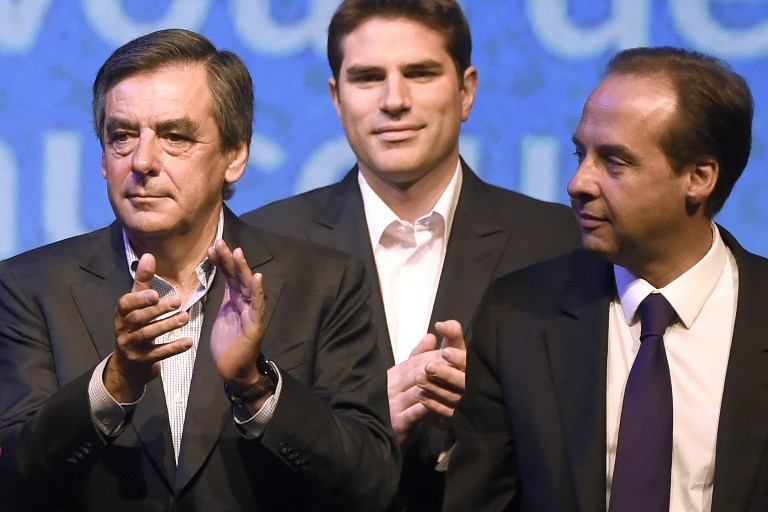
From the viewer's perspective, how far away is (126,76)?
9.73ft

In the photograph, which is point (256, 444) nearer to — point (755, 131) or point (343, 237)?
point (343, 237)

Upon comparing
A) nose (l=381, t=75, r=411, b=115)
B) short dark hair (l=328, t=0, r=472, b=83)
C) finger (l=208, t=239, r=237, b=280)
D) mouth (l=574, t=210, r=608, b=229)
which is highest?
short dark hair (l=328, t=0, r=472, b=83)

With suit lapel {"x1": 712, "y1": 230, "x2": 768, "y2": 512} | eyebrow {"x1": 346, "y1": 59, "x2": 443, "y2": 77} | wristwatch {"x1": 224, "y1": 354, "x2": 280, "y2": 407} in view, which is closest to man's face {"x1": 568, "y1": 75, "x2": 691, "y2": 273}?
suit lapel {"x1": 712, "y1": 230, "x2": 768, "y2": 512}

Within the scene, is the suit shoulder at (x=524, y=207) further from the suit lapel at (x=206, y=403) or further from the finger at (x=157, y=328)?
the finger at (x=157, y=328)

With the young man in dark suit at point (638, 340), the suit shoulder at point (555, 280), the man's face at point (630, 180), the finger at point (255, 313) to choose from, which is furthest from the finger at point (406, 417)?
the finger at point (255, 313)

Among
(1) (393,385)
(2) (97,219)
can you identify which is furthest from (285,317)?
(2) (97,219)

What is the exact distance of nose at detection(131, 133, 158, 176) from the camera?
2.87 metres

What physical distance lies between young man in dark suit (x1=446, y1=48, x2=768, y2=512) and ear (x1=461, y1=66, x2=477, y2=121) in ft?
2.64

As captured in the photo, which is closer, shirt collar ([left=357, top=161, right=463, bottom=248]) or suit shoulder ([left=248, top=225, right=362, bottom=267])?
suit shoulder ([left=248, top=225, right=362, bottom=267])

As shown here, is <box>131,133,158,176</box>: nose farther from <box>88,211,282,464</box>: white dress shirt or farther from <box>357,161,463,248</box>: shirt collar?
<box>357,161,463,248</box>: shirt collar

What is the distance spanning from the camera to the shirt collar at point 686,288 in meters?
2.89

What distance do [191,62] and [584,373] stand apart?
3.38 ft

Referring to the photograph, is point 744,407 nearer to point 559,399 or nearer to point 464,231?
point 559,399

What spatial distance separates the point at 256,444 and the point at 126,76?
2.64 ft
